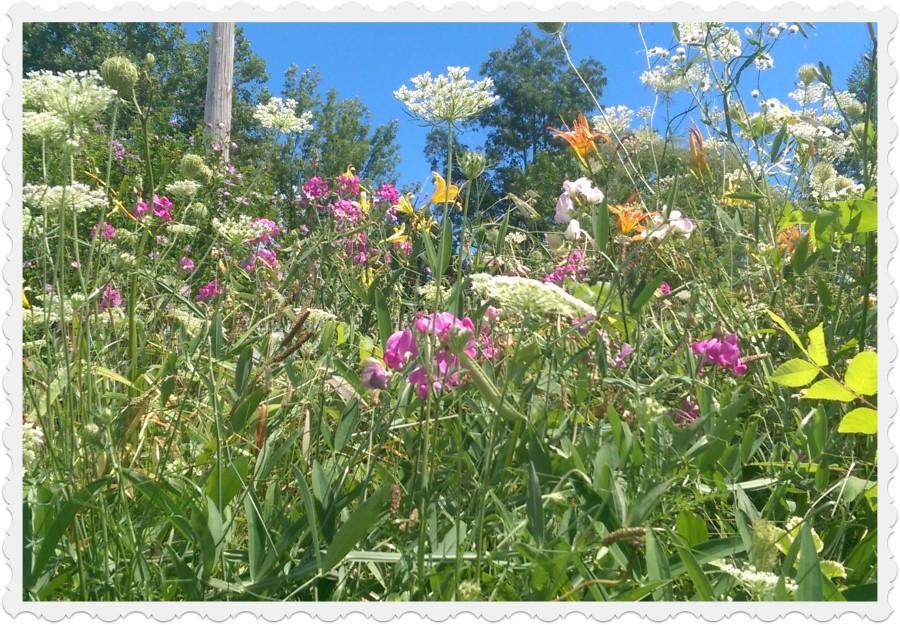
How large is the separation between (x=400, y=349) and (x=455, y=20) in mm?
356

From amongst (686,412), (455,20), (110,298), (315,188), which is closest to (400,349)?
(455,20)

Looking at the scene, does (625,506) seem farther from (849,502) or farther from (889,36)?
(889,36)

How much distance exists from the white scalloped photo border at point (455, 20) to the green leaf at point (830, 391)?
3 centimetres

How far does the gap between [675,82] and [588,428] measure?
3.04 ft

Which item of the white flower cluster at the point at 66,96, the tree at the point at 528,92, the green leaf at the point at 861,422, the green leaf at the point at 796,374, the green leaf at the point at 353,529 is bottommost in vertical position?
the green leaf at the point at 353,529

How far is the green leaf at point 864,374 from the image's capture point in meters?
0.76

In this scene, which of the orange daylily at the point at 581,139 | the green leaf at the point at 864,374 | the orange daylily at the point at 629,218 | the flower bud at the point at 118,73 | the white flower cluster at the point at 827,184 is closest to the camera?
the green leaf at the point at 864,374

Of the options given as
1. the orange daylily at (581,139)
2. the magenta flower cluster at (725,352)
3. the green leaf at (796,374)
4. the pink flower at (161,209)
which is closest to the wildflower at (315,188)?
the pink flower at (161,209)

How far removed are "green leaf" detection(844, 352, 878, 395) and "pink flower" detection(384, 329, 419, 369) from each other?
444 millimetres

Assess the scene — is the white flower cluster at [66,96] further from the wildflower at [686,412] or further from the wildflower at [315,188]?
the wildflower at [315,188]

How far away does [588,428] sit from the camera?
1001 millimetres

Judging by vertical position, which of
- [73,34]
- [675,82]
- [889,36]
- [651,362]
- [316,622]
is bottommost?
[316,622]

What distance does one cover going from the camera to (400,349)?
0.87 m

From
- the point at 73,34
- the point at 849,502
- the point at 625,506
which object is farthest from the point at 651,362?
the point at 73,34
